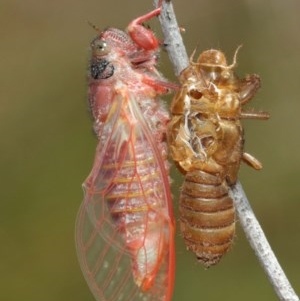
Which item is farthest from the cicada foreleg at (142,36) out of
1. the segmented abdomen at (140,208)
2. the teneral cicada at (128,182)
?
the segmented abdomen at (140,208)

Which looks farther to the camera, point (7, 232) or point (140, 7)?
point (140, 7)

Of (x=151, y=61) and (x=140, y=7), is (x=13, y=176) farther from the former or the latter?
(x=151, y=61)

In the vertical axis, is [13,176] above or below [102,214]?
below

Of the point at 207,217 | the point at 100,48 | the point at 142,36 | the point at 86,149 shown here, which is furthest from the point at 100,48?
the point at 86,149

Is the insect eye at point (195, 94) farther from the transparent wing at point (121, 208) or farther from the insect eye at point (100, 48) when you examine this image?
the insect eye at point (100, 48)

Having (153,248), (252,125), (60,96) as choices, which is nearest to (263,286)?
(252,125)

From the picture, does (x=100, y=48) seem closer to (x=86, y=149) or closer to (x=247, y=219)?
A: (x=247, y=219)

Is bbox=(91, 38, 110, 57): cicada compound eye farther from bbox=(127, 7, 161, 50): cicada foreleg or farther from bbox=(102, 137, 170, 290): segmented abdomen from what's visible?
bbox=(102, 137, 170, 290): segmented abdomen
